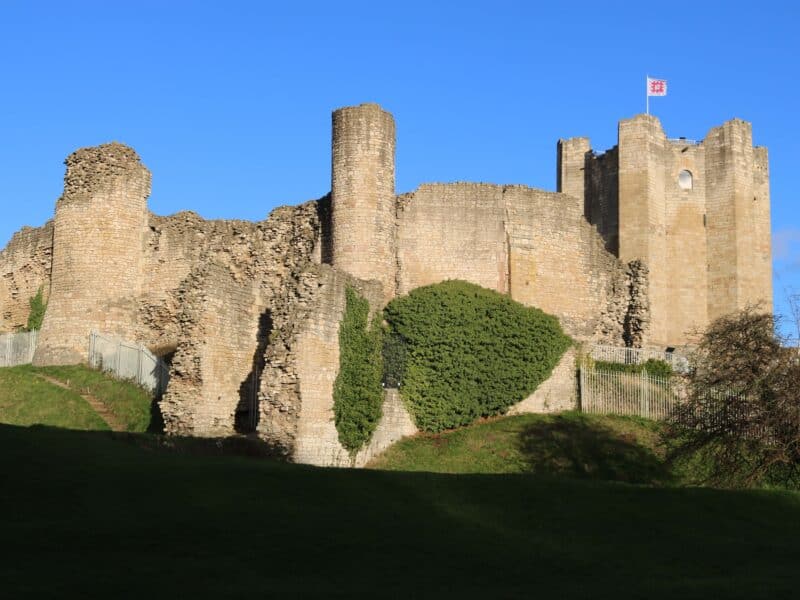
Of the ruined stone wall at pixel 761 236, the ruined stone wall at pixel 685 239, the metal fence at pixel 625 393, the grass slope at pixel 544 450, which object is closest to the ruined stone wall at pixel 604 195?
the ruined stone wall at pixel 685 239

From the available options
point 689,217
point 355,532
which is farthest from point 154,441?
point 689,217

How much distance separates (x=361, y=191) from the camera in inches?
1352

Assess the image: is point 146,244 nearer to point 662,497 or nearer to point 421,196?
point 421,196

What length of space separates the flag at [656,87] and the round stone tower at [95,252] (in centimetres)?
1911

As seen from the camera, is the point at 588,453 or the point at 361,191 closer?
the point at 588,453

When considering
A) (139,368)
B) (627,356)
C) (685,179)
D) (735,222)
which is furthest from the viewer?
(685,179)

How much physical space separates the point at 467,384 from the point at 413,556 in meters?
19.7

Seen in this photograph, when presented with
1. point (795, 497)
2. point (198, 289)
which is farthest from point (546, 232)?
point (795, 497)

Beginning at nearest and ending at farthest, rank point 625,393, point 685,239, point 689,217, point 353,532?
point 353,532 → point 625,393 → point 685,239 → point 689,217

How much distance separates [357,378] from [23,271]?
1717cm

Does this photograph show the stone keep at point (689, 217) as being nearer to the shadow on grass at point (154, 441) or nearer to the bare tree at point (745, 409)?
the bare tree at point (745, 409)

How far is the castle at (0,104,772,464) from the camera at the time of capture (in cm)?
2995

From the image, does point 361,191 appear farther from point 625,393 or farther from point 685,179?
point 685,179

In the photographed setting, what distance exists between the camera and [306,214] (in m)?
36.9
